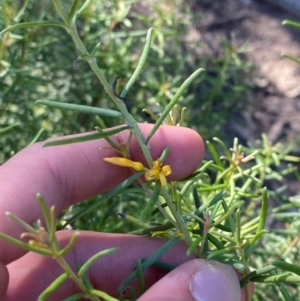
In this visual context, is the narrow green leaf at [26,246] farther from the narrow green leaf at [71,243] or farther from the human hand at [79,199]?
the human hand at [79,199]

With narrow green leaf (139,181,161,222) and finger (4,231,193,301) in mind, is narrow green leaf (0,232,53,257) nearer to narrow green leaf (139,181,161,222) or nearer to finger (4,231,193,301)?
narrow green leaf (139,181,161,222)

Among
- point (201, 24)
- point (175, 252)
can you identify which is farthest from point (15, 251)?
point (201, 24)

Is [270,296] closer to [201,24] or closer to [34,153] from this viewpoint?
[34,153]

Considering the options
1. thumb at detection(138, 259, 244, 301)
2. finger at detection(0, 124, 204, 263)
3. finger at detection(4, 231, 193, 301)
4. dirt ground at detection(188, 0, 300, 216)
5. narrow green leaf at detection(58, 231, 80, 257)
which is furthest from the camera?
dirt ground at detection(188, 0, 300, 216)

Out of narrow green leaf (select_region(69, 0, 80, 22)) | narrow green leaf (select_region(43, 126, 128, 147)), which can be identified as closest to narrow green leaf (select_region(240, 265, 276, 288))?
narrow green leaf (select_region(43, 126, 128, 147))

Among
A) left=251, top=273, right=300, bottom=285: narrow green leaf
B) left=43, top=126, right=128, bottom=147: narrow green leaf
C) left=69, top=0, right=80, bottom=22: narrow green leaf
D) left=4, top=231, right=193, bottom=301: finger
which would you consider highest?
left=69, top=0, right=80, bottom=22: narrow green leaf

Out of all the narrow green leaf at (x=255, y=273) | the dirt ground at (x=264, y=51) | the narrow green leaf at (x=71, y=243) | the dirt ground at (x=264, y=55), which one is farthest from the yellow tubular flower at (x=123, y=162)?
the dirt ground at (x=264, y=51)

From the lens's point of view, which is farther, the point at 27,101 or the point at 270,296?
the point at 27,101
